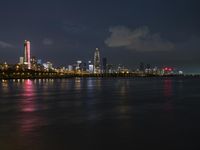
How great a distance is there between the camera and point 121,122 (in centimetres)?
2283

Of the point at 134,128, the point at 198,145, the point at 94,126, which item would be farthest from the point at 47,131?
the point at 198,145

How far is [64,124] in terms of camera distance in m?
22.0

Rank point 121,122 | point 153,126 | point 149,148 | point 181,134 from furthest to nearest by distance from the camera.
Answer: point 121,122 < point 153,126 < point 181,134 < point 149,148

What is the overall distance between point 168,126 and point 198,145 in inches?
220

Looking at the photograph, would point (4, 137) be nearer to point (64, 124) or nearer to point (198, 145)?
point (64, 124)

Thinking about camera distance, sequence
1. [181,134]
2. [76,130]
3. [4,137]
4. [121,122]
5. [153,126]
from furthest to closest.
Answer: [121,122] → [153,126] → [76,130] → [181,134] → [4,137]

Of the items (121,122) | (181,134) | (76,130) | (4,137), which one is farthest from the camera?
(121,122)

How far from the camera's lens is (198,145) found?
15.7 metres

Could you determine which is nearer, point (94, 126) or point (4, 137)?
point (4, 137)

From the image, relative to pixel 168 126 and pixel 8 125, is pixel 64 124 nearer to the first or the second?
pixel 8 125

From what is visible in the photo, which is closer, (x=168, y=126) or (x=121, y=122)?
(x=168, y=126)

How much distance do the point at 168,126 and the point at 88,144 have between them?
276 inches

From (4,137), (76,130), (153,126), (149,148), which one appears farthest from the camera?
(153,126)

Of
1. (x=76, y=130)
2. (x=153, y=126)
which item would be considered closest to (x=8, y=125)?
(x=76, y=130)
